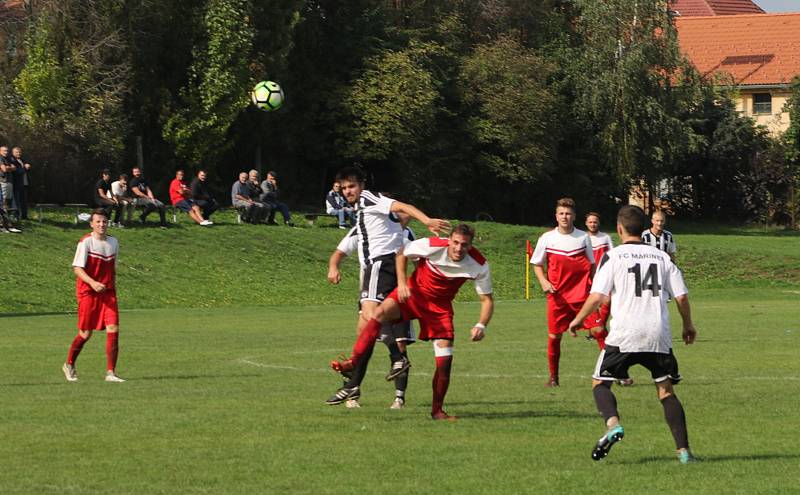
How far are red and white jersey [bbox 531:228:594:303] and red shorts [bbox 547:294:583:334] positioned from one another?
0.06 m

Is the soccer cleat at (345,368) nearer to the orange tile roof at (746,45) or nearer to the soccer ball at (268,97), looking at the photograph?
the soccer ball at (268,97)

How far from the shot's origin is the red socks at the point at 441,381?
1304cm

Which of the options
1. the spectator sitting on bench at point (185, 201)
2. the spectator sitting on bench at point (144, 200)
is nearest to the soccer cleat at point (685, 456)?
the spectator sitting on bench at point (144, 200)

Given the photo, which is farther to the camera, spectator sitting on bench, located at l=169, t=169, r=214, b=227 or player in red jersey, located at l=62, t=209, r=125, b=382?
spectator sitting on bench, located at l=169, t=169, r=214, b=227

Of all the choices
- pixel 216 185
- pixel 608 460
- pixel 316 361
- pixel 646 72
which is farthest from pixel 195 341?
pixel 646 72

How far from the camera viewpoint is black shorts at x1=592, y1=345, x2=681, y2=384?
1061 cm

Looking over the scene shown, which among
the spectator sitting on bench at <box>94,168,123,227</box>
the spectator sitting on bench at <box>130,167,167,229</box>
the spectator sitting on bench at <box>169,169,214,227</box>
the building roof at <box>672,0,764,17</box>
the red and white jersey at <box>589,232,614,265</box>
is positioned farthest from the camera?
the building roof at <box>672,0,764,17</box>

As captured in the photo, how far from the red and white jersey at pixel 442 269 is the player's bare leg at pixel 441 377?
460 millimetres

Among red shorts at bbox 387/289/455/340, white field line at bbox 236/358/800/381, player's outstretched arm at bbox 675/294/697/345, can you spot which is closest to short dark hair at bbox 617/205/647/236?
player's outstretched arm at bbox 675/294/697/345

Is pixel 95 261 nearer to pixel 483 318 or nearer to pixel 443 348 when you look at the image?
pixel 443 348

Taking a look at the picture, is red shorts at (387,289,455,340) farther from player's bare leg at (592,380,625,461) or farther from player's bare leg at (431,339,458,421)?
player's bare leg at (592,380,625,461)

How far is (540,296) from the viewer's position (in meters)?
41.5

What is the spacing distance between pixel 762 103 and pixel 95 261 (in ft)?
249

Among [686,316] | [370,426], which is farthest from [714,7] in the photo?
[686,316]
